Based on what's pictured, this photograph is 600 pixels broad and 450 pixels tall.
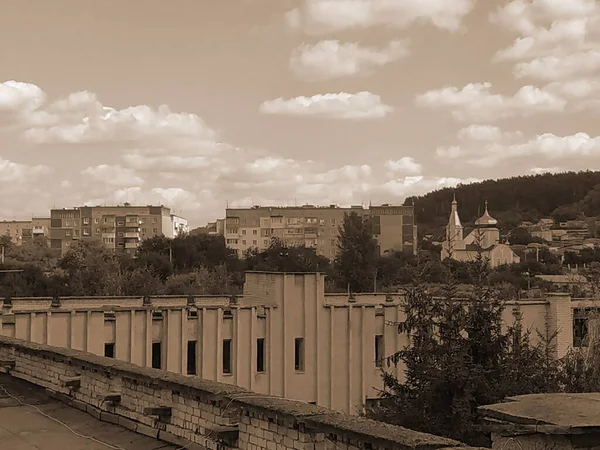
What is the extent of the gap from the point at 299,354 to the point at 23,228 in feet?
505

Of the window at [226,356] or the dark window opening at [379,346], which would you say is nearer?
the window at [226,356]

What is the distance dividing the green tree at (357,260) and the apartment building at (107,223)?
60.0 metres

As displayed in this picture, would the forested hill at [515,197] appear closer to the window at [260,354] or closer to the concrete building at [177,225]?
the concrete building at [177,225]

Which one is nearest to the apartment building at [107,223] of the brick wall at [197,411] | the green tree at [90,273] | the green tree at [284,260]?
the green tree at [90,273]

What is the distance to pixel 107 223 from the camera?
125 metres

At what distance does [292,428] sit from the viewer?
295 inches

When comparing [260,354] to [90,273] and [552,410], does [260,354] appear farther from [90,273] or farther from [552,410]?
[90,273]

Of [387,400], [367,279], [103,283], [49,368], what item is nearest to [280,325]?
[387,400]

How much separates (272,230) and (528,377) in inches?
3880

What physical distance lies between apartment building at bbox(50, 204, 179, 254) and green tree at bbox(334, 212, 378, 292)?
6003 centimetres

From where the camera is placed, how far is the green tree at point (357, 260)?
66.0 meters

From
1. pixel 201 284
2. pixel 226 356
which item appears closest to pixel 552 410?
pixel 226 356

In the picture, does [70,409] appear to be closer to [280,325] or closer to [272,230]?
[280,325]

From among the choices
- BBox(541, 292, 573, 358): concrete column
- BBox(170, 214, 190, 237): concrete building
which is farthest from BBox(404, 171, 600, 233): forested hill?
BBox(541, 292, 573, 358): concrete column
